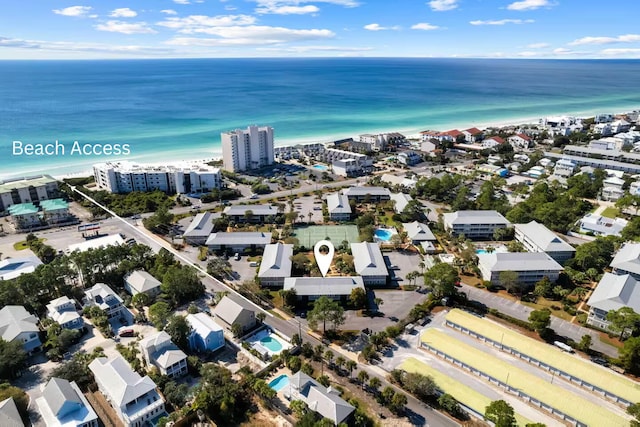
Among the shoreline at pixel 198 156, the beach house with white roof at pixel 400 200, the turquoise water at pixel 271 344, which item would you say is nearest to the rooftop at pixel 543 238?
the beach house with white roof at pixel 400 200

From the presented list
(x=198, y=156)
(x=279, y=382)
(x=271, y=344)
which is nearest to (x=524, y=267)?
(x=271, y=344)

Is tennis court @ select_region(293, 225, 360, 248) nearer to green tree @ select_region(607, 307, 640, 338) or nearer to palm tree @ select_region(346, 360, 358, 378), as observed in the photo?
palm tree @ select_region(346, 360, 358, 378)

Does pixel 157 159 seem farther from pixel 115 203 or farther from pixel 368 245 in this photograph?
pixel 368 245

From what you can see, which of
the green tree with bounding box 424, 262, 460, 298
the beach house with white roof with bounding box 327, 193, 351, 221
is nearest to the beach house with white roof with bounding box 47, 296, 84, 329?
the green tree with bounding box 424, 262, 460, 298

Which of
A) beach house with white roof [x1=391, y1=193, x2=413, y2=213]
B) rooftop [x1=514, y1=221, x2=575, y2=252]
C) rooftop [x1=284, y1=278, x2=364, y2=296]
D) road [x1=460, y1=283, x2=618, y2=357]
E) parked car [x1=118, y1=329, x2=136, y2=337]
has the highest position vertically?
beach house with white roof [x1=391, y1=193, x2=413, y2=213]

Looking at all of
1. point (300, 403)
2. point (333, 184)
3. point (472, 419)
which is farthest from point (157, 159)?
point (472, 419)

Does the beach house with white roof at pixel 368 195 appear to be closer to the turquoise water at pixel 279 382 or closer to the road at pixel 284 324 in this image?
the road at pixel 284 324
